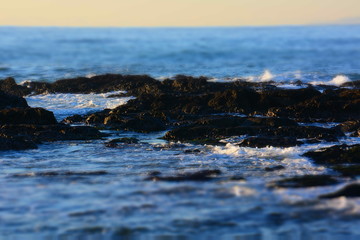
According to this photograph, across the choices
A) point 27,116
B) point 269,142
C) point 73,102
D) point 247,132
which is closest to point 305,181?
point 269,142

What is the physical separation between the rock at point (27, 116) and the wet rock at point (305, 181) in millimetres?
6989

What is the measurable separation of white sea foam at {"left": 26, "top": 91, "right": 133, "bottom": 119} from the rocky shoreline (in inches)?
76.6

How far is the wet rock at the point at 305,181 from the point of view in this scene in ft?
29.9

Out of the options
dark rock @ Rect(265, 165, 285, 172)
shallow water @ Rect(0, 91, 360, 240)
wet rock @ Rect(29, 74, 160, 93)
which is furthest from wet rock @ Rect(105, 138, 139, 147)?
wet rock @ Rect(29, 74, 160, 93)

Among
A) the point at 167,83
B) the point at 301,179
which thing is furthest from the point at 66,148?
the point at 167,83

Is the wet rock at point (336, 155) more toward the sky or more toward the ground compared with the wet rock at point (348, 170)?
more toward the sky

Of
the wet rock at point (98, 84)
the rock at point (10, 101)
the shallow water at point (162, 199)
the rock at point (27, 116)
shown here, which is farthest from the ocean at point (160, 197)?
the wet rock at point (98, 84)

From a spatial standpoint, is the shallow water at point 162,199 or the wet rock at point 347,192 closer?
the shallow water at point 162,199

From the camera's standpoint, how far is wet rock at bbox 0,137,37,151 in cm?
1209

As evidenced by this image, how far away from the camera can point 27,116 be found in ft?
48.3

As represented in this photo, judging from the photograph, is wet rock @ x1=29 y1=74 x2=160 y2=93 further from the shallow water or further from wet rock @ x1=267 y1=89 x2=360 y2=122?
the shallow water

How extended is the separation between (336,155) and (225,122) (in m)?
3.78

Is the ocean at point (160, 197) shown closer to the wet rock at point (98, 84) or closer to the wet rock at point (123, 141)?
the wet rock at point (123, 141)

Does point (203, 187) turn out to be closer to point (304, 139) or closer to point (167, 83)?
point (304, 139)
